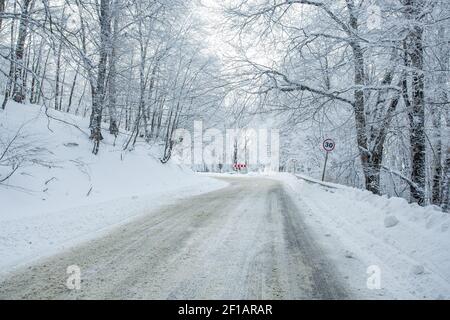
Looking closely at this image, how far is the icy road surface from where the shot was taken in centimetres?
421

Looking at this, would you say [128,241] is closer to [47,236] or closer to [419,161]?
[47,236]

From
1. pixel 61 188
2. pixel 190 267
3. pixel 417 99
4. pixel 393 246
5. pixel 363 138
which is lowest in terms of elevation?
pixel 190 267

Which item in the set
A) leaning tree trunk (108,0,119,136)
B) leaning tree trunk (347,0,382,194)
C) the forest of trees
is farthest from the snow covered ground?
leaning tree trunk (347,0,382,194)

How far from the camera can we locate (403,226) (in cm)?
678

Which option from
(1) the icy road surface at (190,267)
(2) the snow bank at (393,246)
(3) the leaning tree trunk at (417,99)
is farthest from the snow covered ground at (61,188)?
(3) the leaning tree trunk at (417,99)

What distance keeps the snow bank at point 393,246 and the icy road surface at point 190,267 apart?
383mm

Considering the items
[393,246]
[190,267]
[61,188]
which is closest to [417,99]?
[393,246]

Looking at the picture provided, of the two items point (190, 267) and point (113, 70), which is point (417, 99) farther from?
point (113, 70)

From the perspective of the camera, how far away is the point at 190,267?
5.15 m

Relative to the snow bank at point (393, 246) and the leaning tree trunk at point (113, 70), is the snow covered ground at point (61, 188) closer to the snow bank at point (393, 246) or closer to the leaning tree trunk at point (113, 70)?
the leaning tree trunk at point (113, 70)

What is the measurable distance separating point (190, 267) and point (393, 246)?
3.57m

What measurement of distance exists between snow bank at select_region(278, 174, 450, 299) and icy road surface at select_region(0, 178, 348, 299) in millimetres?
383

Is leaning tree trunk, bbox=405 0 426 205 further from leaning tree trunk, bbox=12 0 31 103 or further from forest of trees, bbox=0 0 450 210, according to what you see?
leaning tree trunk, bbox=12 0 31 103
